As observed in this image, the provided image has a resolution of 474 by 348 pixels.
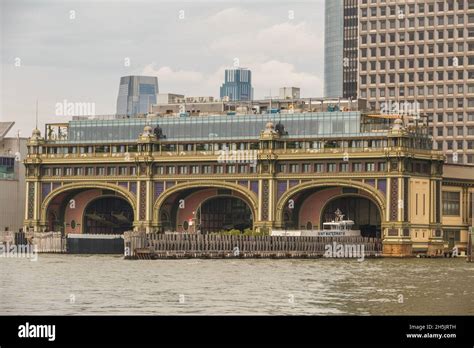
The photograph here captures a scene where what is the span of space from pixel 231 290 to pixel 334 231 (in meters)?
89.9

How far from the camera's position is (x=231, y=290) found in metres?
93.5

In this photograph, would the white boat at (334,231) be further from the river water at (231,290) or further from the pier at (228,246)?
the river water at (231,290)

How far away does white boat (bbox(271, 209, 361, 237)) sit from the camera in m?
182

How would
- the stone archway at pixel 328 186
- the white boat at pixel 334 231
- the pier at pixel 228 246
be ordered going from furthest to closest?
the stone archway at pixel 328 186 → the white boat at pixel 334 231 → the pier at pixel 228 246

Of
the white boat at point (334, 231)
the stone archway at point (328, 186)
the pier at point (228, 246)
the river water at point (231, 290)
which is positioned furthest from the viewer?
the stone archway at point (328, 186)

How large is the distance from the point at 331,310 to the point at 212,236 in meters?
99.4

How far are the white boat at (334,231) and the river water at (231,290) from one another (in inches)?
1733

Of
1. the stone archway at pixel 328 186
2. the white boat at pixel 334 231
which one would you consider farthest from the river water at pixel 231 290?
the stone archway at pixel 328 186

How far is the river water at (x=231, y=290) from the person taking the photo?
76.0 metres

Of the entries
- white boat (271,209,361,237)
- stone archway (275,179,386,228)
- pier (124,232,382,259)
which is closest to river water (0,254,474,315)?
pier (124,232,382,259)

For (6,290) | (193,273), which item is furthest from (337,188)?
(6,290)

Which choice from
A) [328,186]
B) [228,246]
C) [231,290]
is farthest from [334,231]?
[231,290]

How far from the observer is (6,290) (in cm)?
9025
